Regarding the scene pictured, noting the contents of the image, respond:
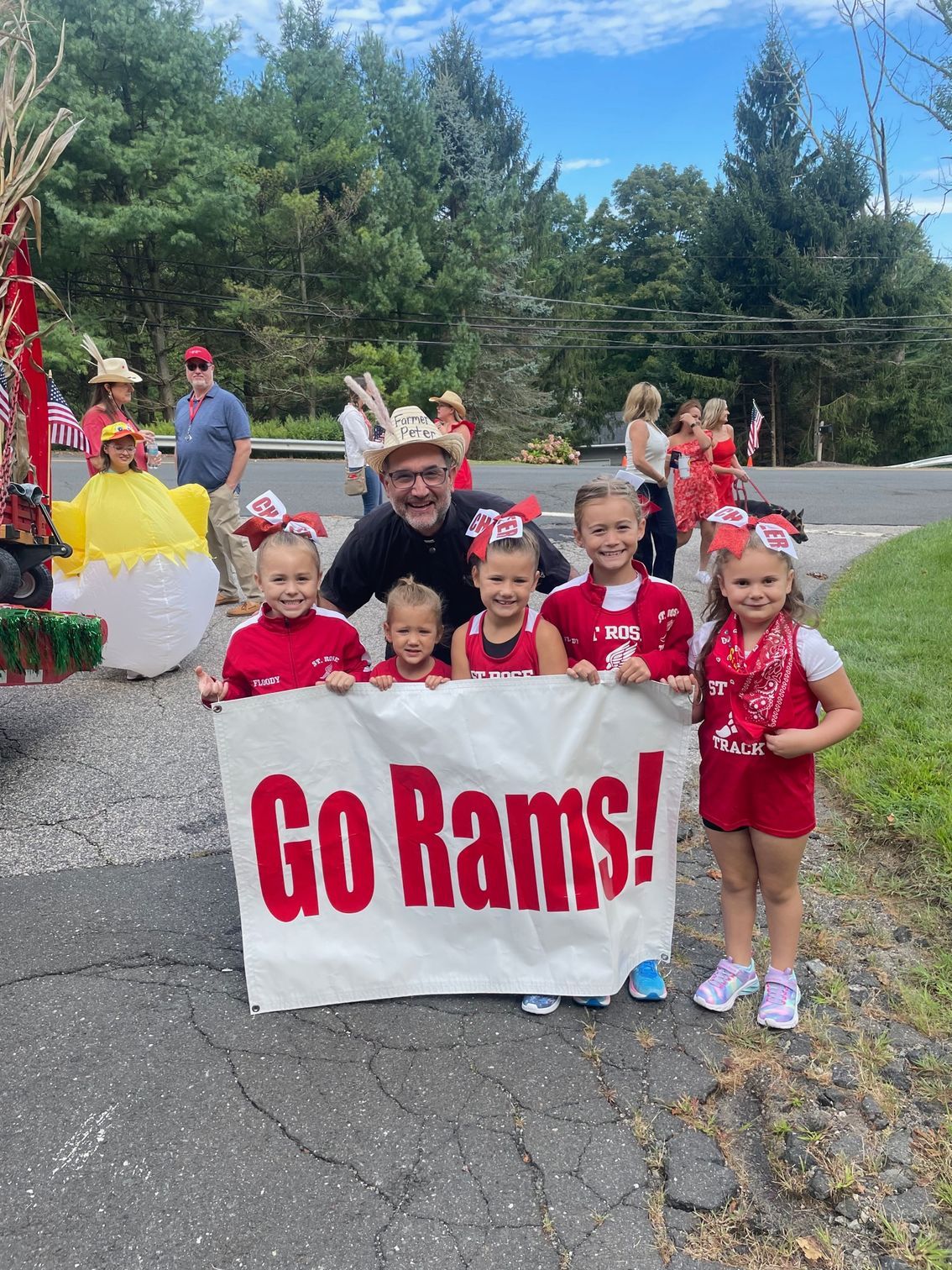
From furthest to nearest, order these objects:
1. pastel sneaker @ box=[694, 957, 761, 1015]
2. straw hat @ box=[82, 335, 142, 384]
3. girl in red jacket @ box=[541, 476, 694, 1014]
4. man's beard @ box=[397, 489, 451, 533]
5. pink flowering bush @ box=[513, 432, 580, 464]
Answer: pink flowering bush @ box=[513, 432, 580, 464] → straw hat @ box=[82, 335, 142, 384] → man's beard @ box=[397, 489, 451, 533] → girl in red jacket @ box=[541, 476, 694, 1014] → pastel sneaker @ box=[694, 957, 761, 1015]

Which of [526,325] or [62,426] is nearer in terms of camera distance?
[62,426]

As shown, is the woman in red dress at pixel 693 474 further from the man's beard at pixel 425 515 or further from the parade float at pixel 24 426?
the parade float at pixel 24 426

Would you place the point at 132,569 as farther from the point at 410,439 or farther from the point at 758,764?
the point at 758,764

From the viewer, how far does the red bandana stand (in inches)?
101

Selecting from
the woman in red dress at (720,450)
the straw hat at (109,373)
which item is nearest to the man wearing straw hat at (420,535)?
the straw hat at (109,373)

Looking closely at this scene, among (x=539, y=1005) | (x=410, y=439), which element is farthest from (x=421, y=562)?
(x=539, y=1005)

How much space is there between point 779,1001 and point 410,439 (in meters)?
2.17

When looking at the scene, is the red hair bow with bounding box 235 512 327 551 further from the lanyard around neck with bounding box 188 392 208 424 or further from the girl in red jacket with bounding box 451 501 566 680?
the lanyard around neck with bounding box 188 392 208 424

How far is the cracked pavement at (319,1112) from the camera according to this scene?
1984 mm

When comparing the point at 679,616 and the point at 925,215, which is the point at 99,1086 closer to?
the point at 679,616

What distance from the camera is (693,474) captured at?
27.1 feet

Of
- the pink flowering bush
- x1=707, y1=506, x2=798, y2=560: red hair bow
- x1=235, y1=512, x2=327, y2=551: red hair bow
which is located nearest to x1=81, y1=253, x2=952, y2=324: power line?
the pink flowering bush

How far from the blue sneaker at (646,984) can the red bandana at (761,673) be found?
0.85 m

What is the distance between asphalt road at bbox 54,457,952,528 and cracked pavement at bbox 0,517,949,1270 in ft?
32.6
